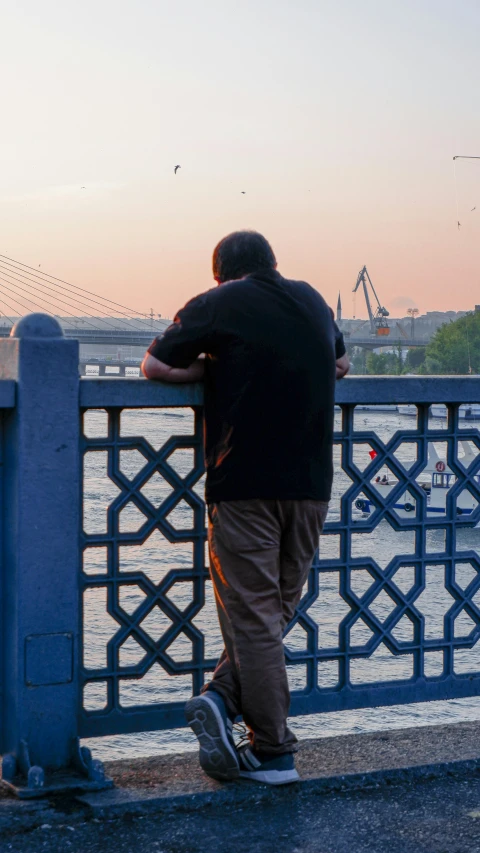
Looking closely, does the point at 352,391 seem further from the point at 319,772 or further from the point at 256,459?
the point at 319,772

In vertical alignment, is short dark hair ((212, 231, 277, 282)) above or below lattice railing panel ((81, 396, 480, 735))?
above

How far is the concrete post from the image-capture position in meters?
2.98

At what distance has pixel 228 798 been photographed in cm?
298

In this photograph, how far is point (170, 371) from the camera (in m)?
3.07

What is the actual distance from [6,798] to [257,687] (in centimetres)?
71

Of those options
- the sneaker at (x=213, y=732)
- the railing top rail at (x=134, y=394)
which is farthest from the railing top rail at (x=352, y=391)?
the sneaker at (x=213, y=732)

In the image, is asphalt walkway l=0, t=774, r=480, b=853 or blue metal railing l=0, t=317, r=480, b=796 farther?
blue metal railing l=0, t=317, r=480, b=796

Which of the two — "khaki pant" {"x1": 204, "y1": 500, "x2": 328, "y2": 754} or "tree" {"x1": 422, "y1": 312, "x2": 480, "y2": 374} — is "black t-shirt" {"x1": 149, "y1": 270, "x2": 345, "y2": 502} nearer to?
"khaki pant" {"x1": 204, "y1": 500, "x2": 328, "y2": 754}

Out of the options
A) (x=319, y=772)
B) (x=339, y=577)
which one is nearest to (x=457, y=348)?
(x=339, y=577)

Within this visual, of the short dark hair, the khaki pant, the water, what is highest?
the short dark hair

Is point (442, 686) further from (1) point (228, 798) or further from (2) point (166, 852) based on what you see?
(2) point (166, 852)

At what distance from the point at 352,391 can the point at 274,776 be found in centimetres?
112

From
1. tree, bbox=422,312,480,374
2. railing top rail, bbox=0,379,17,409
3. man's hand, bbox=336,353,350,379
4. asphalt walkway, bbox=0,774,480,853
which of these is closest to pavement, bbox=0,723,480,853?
asphalt walkway, bbox=0,774,480,853

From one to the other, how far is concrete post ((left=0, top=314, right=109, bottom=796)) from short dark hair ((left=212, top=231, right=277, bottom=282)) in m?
0.45
